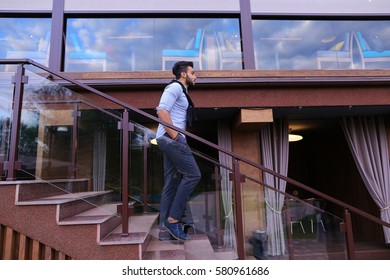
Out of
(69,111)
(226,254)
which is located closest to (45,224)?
(69,111)

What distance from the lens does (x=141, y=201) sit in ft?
8.26

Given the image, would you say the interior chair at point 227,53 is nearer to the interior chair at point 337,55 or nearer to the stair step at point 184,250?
the interior chair at point 337,55

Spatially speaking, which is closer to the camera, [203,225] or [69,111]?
[203,225]

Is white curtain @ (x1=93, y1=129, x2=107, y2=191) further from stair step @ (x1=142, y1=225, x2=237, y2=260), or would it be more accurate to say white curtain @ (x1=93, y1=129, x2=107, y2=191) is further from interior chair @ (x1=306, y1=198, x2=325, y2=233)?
interior chair @ (x1=306, y1=198, x2=325, y2=233)

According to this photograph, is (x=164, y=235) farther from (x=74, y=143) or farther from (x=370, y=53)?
(x=370, y=53)

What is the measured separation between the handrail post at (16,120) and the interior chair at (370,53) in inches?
196

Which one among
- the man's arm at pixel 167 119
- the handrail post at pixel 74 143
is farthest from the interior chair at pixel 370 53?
the handrail post at pixel 74 143

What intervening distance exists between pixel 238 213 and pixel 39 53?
422cm

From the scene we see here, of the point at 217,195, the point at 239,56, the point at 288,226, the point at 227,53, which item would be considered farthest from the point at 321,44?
the point at 217,195

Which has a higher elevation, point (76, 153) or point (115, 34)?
point (115, 34)

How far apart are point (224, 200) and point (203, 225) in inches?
12.2
